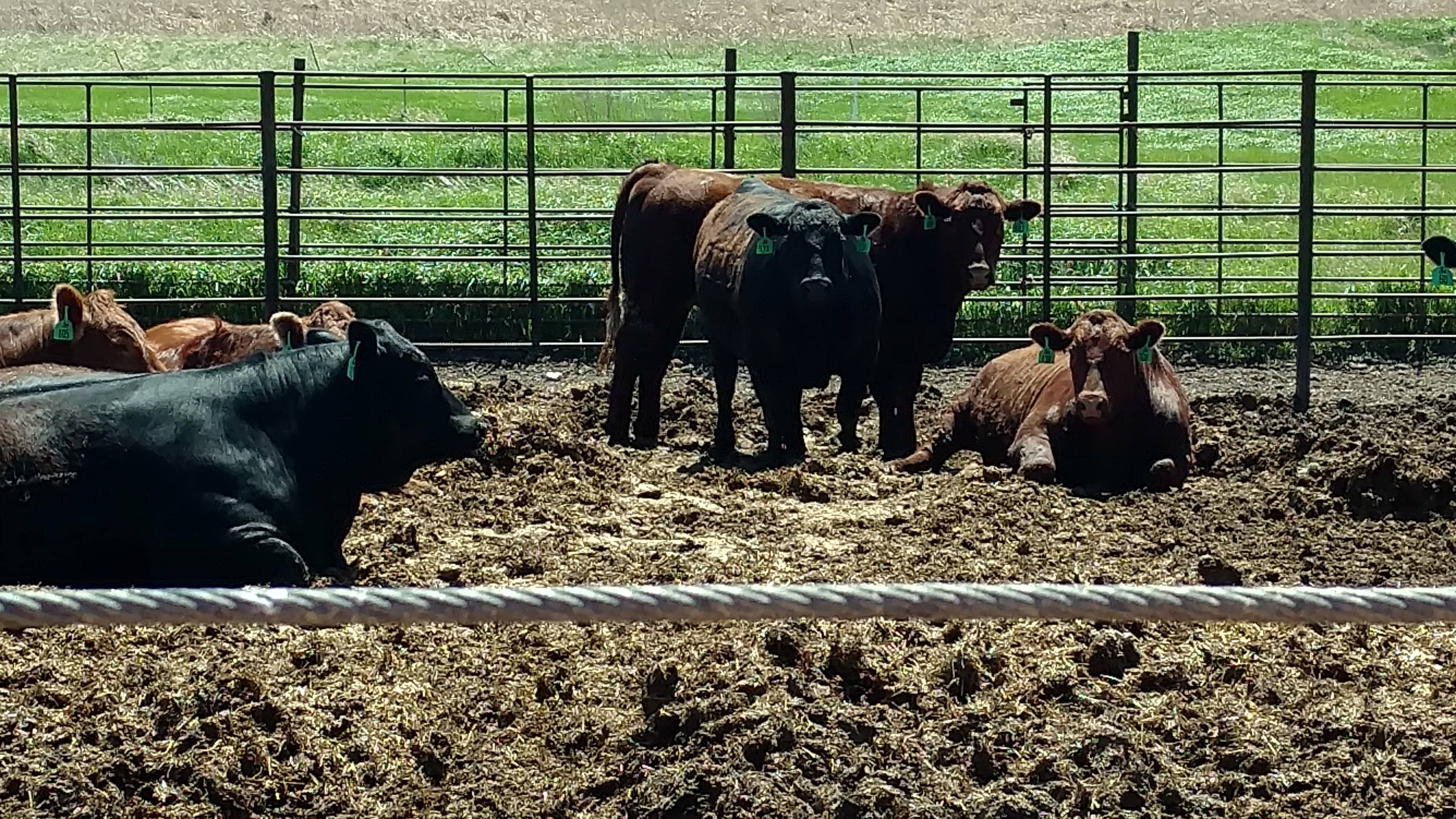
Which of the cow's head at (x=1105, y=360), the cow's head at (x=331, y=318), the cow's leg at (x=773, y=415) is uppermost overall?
the cow's head at (x=331, y=318)

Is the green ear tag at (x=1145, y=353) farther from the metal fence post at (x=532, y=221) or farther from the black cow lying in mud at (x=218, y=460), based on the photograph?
the metal fence post at (x=532, y=221)

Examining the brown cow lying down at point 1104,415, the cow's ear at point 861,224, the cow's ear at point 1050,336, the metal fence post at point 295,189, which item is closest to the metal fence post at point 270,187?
the metal fence post at point 295,189

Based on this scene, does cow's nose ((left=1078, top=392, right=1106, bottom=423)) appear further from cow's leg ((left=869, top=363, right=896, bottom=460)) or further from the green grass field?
the green grass field

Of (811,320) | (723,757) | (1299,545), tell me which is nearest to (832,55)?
(811,320)

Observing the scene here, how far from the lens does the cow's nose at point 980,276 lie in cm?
1133

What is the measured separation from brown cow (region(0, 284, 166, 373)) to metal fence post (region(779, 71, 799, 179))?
16.3 feet

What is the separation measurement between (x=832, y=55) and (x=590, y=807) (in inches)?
1467

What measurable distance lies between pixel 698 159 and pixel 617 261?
15219 mm

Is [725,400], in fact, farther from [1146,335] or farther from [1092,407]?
[1146,335]

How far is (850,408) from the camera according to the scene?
35.8 ft

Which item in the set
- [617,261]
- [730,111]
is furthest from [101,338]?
[730,111]

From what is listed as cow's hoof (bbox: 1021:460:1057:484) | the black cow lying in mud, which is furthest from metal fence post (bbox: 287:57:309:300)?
the black cow lying in mud

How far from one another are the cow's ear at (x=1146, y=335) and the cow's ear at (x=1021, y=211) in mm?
2220

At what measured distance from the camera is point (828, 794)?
482 centimetres
